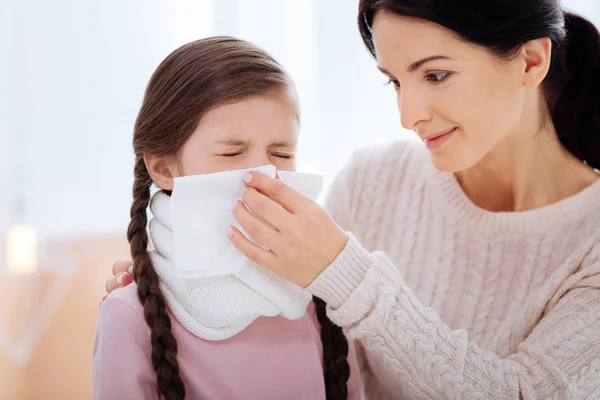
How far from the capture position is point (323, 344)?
4.30ft

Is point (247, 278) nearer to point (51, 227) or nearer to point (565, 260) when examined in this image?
point (565, 260)

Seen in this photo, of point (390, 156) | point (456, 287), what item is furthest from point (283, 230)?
point (390, 156)

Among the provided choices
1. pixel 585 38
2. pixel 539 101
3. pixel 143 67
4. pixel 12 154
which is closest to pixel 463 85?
pixel 539 101

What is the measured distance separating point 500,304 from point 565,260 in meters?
0.18

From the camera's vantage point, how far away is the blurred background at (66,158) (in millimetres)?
2316

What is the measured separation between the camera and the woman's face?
129cm

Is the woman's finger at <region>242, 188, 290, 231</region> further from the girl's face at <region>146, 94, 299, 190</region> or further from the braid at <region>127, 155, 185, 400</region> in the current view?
the braid at <region>127, 155, 185, 400</region>

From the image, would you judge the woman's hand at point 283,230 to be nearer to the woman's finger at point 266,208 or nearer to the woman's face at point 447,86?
the woman's finger at point 266,208

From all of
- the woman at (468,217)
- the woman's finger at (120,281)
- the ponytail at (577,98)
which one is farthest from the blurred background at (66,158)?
the woman's finger at (120,281)

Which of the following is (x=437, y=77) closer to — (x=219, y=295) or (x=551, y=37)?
(x=551, y=37)

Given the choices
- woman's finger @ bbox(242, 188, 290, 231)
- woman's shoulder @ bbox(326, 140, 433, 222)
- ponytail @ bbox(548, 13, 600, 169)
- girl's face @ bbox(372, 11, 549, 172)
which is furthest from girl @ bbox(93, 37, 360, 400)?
ponytail @ bbox(548, 13, 600, 169)

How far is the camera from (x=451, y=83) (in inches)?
52.0

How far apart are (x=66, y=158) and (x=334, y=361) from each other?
1.49 meters

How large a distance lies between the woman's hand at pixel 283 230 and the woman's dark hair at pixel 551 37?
476mm
